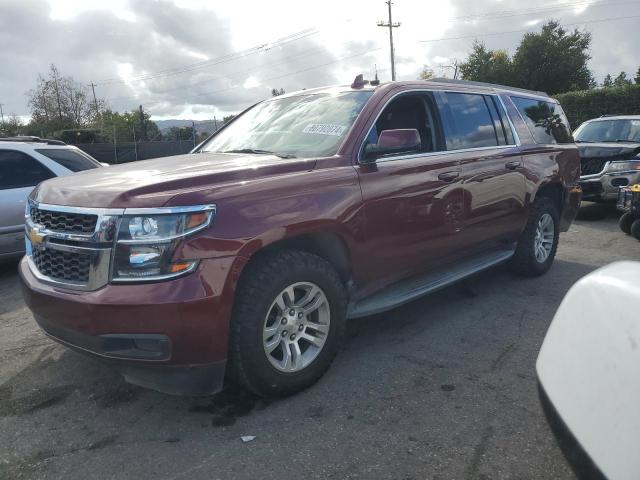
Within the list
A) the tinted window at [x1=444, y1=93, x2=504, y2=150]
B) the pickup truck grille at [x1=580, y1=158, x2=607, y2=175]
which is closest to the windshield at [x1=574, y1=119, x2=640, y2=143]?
the pickup truck grille at [x1=580, y1=158, x2=607, y2=175]

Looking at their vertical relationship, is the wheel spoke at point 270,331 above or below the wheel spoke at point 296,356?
above

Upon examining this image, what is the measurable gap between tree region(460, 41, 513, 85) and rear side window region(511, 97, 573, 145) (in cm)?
3954

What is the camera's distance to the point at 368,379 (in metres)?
3.30

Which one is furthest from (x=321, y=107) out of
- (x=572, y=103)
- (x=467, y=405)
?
(x=572, y=103)

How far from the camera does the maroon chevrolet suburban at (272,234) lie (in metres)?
2.55

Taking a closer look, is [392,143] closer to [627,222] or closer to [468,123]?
[468,123]

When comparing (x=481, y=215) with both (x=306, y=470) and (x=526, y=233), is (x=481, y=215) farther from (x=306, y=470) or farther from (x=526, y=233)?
(x=306, y=470)

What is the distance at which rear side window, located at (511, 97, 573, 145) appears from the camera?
527 cm

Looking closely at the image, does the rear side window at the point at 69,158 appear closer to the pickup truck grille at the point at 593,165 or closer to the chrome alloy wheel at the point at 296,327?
the chrome alloy wheel at the point at 296,327

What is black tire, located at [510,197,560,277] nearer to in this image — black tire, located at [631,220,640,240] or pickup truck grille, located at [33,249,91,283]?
black tire, located at [631,220,640,240]

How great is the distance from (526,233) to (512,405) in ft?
8.57

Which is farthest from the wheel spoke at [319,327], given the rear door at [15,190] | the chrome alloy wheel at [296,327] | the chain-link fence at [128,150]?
the chain-link fence at [128,150]

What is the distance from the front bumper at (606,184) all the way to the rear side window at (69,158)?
7.77 metres

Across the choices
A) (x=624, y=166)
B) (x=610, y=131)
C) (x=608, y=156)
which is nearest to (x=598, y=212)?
(x=608, y=156)
